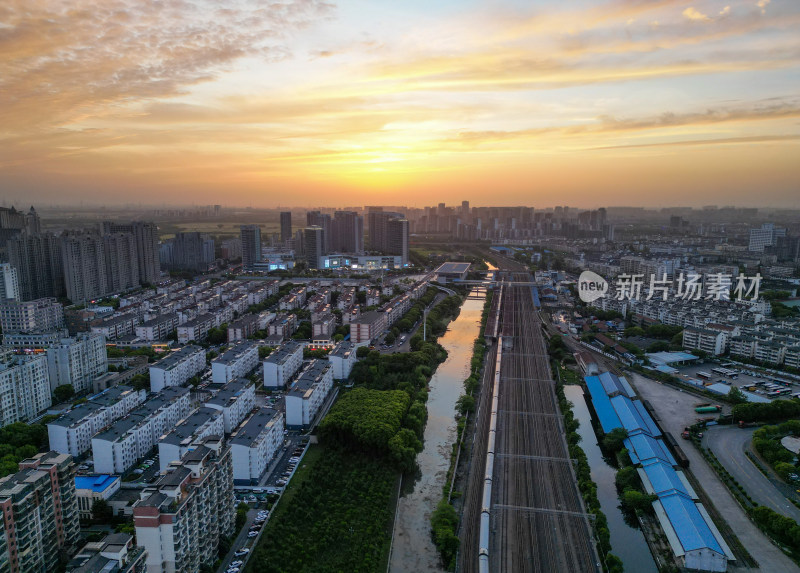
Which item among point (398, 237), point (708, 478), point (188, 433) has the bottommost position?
point (708, 478)

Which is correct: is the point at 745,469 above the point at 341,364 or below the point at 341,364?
below

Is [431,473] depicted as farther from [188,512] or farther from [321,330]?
[321,330]

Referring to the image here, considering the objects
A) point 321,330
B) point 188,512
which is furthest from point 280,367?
point 188,512

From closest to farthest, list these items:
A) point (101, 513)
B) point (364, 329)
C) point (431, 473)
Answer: point (101, 513) → point (431, 473) → point (364, 329)

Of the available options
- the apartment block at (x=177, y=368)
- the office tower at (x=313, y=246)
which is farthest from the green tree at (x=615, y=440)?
the office tower at (x=313, y=246)

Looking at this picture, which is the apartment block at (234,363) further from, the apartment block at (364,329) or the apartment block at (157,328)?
the apartment block at (157,328)

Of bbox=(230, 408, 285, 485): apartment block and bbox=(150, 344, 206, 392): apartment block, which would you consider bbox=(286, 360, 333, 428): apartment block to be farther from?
bbox=(150, 344, 206, 392): apartment block

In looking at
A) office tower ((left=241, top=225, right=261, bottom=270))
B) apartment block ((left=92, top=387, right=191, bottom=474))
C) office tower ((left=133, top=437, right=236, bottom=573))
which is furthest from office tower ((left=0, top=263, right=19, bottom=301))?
office tower ((left=133, top=437, right=236, bottom=573))
